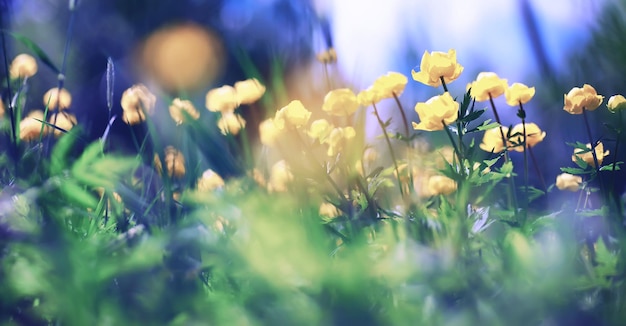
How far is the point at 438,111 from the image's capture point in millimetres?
936

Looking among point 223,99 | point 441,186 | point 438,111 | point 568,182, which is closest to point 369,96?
point 438,111

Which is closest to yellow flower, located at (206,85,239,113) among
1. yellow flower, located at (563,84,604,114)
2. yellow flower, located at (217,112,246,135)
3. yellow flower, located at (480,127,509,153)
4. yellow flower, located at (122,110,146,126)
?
yellow flower, located at (217,112,246,135)

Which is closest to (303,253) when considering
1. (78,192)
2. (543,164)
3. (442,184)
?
(78,192)

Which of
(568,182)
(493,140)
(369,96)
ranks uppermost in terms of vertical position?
(369,96)

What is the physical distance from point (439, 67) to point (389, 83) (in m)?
0.10

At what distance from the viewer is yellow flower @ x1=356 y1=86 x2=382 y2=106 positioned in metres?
1.05

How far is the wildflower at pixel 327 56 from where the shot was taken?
3.34 ft

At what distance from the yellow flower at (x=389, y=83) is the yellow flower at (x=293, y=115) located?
166 millimetres

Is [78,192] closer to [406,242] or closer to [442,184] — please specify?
[406,242]

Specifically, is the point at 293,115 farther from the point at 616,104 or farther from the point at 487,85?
the point at 616,104

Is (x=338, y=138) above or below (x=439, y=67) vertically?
below

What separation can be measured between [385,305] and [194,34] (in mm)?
5865

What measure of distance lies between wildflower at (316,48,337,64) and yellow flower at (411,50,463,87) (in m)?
0.16

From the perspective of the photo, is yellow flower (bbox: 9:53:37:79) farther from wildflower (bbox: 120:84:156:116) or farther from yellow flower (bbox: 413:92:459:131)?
yellow flower (bbox: 413:92:459:131)
